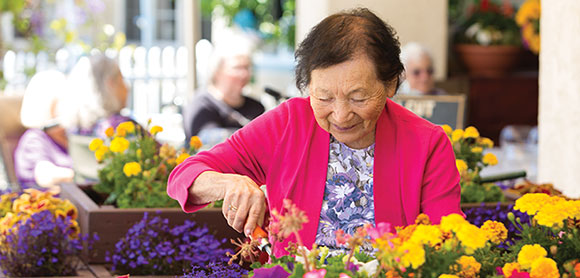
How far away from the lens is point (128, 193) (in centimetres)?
270

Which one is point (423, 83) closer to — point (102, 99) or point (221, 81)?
point (221, 81)

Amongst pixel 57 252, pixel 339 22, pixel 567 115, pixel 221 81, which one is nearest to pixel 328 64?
pixel 339 22

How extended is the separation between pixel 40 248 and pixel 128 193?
43cm

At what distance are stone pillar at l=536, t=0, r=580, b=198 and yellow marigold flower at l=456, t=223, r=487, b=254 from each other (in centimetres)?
189

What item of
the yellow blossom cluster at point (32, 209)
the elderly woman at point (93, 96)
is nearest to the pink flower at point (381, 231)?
the yellow blossom cluster at point (32, 209)

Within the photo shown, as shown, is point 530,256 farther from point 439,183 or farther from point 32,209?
point 32,209

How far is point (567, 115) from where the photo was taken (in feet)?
10.2

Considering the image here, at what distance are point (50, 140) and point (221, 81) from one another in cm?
106

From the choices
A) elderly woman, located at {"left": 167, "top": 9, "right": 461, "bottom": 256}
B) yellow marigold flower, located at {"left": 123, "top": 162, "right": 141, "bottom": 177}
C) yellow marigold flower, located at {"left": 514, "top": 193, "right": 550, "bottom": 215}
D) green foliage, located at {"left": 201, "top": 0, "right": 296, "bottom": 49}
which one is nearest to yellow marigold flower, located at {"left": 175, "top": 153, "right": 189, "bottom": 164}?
yellow marigold flower, located at {"left": 123, "top": 162, "right": 141, "bottom": 177}

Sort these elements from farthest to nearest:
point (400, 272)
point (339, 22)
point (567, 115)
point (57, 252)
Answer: point (567, 115) < point (57, 252) < point (339, 22) < point (400, 272)

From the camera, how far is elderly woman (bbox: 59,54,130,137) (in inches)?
177

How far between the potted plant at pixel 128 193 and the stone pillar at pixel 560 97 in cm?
137

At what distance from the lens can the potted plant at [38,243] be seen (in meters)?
2.32

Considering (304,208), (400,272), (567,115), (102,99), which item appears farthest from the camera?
(102,99)
